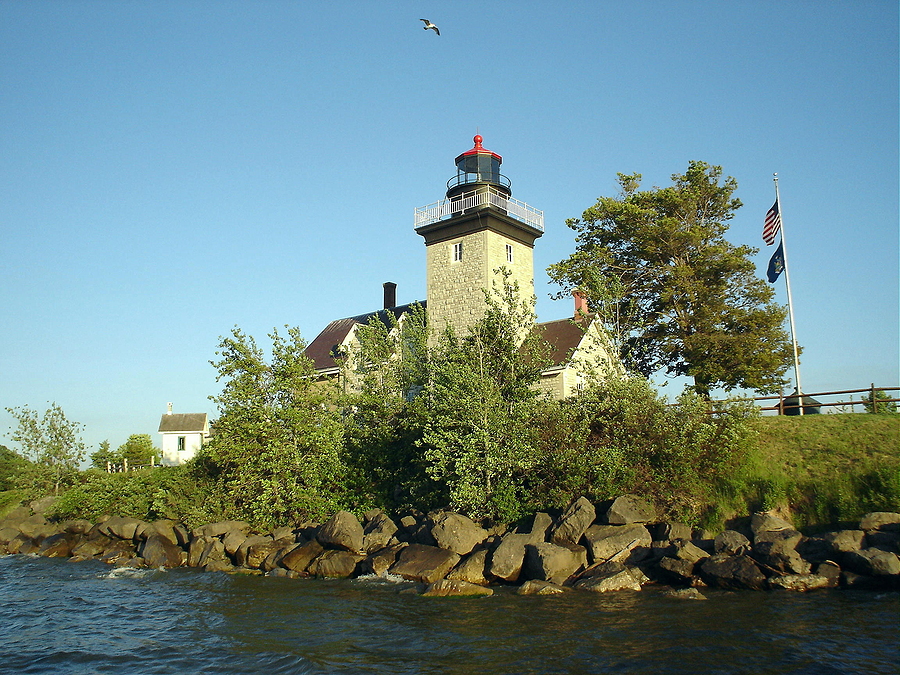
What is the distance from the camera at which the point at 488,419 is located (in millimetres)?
18672

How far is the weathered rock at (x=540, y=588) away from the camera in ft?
44.4

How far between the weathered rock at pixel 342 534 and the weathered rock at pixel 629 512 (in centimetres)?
628

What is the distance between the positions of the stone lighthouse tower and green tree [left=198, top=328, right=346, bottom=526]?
7009 mm

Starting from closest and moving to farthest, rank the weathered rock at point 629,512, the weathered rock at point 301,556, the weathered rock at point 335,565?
1. the weathered rock at point 629,512
2. the weathered rock at point 335,565
3. the weathered rock at point 301,556

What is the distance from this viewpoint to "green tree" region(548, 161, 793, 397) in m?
24.0

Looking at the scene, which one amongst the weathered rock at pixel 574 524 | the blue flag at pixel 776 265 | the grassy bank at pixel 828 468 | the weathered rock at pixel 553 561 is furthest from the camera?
the blue flag at pixel 776 265

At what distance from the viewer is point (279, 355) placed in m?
23.2

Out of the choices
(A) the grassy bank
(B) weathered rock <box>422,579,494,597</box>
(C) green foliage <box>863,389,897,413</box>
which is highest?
(C) green foliage <box>863,389,897,413</box>

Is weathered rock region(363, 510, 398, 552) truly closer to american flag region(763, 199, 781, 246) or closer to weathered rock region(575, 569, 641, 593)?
weathered rock region(575, 569, 641, 593)

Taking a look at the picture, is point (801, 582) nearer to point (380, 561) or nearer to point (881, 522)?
point (881, 522)

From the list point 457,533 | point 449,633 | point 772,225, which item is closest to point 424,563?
point 457,533

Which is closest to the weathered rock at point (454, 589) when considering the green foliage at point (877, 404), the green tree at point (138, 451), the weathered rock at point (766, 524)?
the weathered rock at point (766, 524)

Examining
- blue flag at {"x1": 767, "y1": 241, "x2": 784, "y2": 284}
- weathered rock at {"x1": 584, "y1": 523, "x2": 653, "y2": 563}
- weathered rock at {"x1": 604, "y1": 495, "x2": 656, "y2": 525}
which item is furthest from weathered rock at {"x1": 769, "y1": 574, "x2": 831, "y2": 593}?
blue flag at {"x1": 767, "y1": 241, "x2": 784, "y2": 284}

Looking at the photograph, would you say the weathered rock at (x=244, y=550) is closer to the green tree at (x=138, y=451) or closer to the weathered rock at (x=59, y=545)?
the weathered rock at (x=59, y=545)
